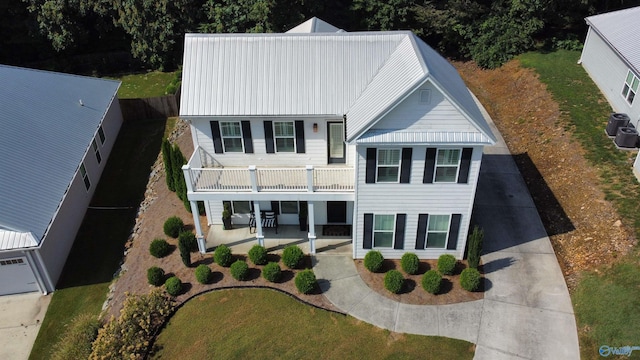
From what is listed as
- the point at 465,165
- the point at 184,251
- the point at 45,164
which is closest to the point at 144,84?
the point at 45,164

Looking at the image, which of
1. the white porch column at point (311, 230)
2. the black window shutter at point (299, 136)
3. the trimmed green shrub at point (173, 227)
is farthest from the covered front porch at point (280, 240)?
the black window shutter at point (299, 136)

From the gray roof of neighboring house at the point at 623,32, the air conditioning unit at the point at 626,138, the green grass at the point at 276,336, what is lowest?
the green grass at the point at 276,336

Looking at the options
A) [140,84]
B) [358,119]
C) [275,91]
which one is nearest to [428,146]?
[358,119]

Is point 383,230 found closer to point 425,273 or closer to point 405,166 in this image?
point 425,273

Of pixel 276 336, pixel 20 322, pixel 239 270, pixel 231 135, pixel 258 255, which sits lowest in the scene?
pixel 20 322

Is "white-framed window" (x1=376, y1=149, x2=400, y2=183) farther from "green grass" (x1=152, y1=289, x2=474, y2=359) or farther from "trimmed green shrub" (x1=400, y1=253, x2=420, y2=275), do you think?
"green grass" (x1=152, y1=289, x2=474, y2=359)

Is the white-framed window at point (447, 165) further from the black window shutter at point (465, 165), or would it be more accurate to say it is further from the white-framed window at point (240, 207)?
the white-framed window at point (240, 207)

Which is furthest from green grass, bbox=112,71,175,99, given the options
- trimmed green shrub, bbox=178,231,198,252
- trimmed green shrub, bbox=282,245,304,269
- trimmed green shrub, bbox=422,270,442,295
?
trimmed green shrub, bbox=422,270,442,295
